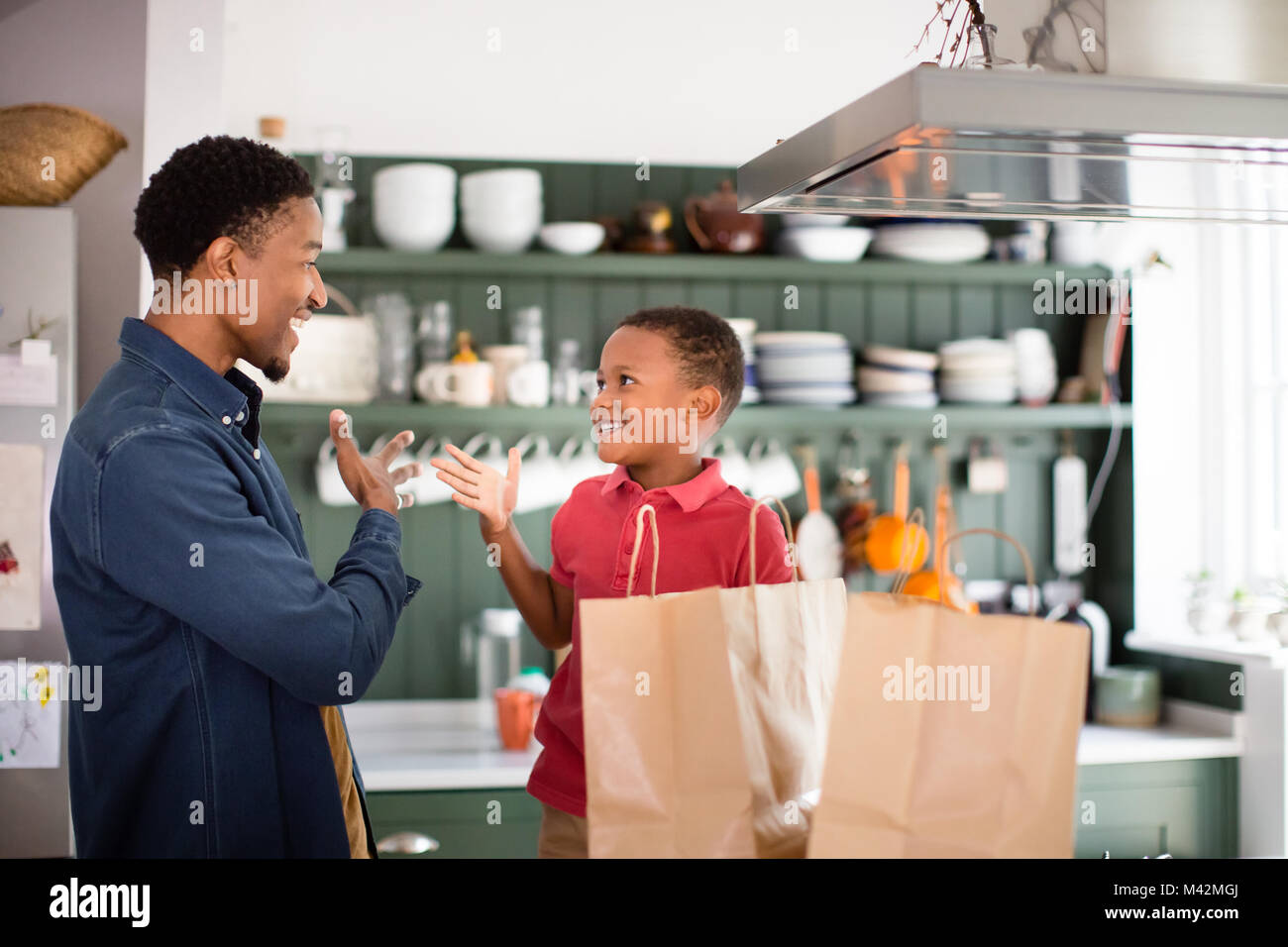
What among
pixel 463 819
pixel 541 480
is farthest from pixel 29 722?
pixel 541 480

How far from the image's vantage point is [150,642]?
1062 millimetres

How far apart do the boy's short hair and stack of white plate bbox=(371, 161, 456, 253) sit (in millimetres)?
1347

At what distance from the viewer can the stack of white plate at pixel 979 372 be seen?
9.64 feet

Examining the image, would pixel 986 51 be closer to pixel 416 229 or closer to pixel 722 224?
pixel 722 224

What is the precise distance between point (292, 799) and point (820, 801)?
0.54 metres

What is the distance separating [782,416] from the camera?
9.32 ft

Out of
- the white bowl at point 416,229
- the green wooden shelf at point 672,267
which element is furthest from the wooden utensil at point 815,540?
the white bowl at point 416,229

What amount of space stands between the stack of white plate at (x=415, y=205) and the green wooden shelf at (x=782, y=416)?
1.32 ft

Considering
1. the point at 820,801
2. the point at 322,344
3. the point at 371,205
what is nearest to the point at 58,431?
the point at 322,344

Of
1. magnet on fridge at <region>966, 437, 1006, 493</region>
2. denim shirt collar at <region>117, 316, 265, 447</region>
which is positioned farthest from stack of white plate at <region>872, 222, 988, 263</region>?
denim shirt collar at <region>117, 316, 265, 447</region>

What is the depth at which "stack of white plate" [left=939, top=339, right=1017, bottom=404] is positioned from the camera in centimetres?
294

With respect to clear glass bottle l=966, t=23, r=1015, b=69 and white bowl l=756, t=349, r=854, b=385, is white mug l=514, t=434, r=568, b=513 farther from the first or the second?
clear glass bottle l=966, t=23, r=1015, b=69

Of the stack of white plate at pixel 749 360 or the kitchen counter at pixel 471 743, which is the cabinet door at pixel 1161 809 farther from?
the stack of white plate at pixel 749 360
